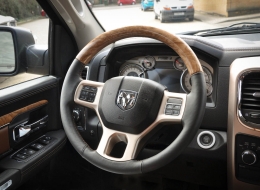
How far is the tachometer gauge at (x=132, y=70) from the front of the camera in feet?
6.84

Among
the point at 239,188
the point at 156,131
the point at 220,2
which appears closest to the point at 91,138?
the point at 156,131

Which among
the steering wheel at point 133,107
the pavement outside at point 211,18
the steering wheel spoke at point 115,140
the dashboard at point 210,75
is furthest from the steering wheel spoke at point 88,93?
the pavement outside at point 211,18

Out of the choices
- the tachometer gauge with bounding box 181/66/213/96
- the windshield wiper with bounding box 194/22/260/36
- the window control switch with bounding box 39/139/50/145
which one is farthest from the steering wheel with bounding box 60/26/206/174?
the windshield wiper with bounding box 194/22/260/36

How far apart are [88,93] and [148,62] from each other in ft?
1.98

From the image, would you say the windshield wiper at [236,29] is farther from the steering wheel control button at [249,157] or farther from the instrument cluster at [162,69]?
the steering wheel control button at [249,157]

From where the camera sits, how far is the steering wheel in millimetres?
1348

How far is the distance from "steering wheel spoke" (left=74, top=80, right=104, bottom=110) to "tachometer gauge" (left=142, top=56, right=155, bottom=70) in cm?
54

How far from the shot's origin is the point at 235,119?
1.65m

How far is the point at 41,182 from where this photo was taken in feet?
7.63

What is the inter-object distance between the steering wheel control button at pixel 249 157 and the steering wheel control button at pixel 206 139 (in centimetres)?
25

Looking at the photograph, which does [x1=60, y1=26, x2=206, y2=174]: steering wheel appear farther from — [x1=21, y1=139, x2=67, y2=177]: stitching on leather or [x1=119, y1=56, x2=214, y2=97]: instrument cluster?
[x1=21, y1=139, x2=67, y2=177]: stitching on leather

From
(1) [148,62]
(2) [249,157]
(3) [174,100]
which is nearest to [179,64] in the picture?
(1) [148,62]

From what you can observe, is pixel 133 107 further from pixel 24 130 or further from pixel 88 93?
pixel 24 130

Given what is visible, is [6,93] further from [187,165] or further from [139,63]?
[187,165]
